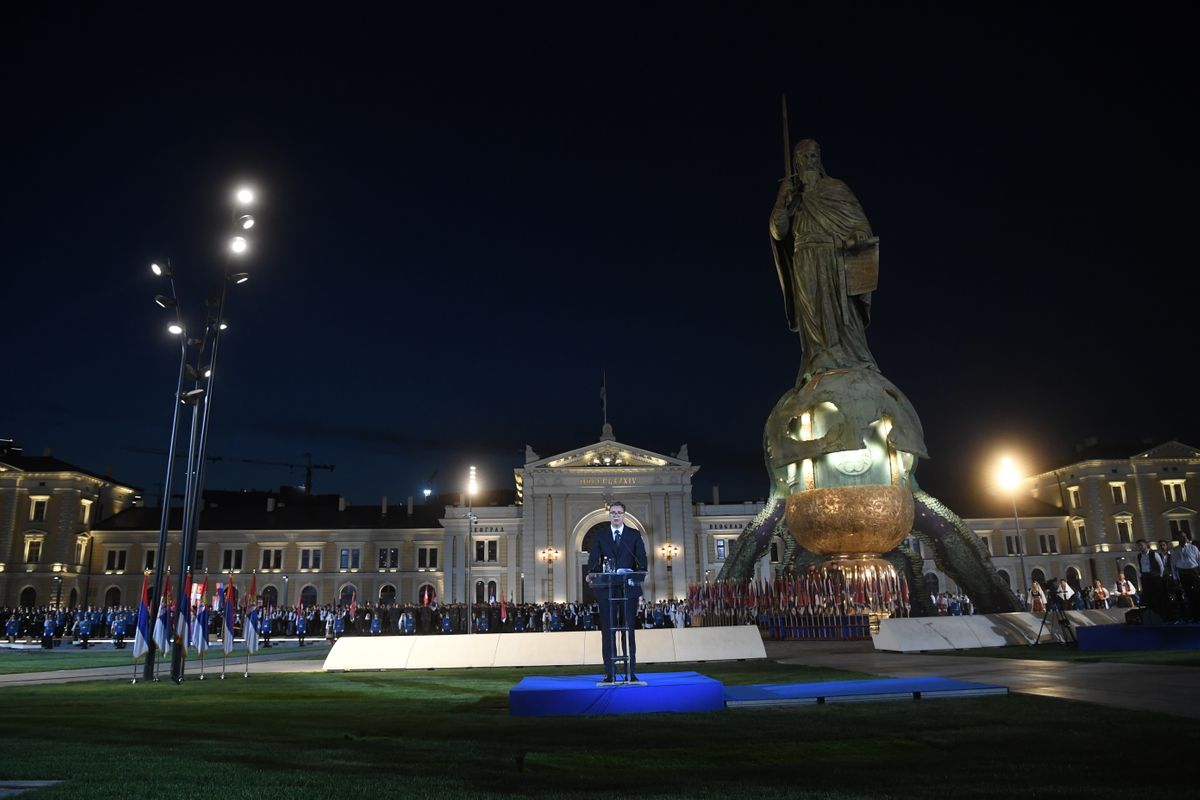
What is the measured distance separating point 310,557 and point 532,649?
206 feet

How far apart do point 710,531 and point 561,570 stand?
14205 millimetres

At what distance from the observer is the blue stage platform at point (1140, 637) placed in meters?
14.4

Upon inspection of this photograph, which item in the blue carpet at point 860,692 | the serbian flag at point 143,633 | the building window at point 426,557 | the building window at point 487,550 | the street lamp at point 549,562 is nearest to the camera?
the blue carpet at point 860,692

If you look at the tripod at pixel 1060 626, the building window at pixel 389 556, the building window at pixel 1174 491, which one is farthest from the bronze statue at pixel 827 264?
the building window at pixel 1174 491

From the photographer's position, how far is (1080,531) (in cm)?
7631

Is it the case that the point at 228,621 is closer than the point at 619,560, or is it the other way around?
the point at 619,560

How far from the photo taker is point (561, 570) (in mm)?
67688

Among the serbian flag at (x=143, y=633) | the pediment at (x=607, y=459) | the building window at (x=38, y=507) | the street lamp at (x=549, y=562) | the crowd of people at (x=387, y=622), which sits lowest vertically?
the crowd of people at (x=387, y=622)

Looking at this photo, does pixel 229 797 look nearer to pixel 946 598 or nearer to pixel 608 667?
pixel 608 667

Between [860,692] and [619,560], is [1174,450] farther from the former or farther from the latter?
[619,560]

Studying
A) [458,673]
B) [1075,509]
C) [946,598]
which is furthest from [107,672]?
[1075,509]

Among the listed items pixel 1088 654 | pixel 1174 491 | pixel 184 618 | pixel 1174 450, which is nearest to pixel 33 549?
pixel 184 618

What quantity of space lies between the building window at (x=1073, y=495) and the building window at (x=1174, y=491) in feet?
22.7

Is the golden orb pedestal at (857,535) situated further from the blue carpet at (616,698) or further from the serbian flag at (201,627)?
the serbian flag at (201,627)
